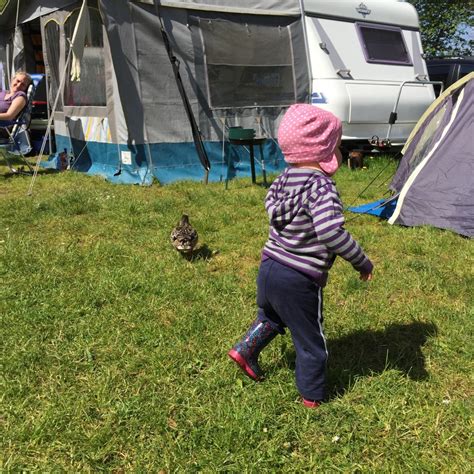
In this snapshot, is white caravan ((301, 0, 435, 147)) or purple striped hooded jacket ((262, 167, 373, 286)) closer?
purple striped hooded jacket ((262, 167, 373, 286))

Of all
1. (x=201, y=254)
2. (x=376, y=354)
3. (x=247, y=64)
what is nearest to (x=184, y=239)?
(x=201, y=254)

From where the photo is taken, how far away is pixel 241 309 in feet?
10.6

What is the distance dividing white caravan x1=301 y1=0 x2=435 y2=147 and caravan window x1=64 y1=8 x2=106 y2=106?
3.16 m

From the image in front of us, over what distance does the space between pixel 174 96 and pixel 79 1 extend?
6.43ft

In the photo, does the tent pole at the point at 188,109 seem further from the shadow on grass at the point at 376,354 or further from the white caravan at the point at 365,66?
the shadow on grass at the point at 376,354

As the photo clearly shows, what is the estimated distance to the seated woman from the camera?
22.9ft

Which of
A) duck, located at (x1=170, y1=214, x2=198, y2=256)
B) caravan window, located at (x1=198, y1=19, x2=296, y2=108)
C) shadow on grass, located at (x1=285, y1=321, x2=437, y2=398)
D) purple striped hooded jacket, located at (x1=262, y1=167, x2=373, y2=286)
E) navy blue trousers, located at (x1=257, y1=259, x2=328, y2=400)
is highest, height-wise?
caravan window, located at (x1=198, y1=19, x2=296, y2=108)

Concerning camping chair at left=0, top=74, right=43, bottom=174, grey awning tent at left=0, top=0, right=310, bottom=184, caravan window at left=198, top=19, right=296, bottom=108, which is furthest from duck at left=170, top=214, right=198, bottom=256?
camping chair at left=0, top=74, right=43, bottom=174

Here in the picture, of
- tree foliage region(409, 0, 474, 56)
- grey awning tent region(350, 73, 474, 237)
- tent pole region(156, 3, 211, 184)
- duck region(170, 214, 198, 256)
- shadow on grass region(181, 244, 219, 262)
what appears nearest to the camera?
duck region(170, 214, 198, 256)

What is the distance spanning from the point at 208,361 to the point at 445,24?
62.7 ft

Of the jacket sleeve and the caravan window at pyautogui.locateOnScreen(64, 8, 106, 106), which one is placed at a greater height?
the caravan window at pyautogui.locateOnScreen(64, 8, 106, 106)

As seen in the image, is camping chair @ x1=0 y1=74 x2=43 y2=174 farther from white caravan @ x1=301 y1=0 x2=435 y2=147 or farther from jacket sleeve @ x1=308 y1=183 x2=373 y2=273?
jacket sleeve @ x1=308 y1=183 x2=373 y2=273

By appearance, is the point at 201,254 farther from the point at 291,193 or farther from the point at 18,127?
the point at 18,127

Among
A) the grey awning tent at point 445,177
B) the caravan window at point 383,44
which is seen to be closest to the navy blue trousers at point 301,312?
the grey awning tent at point 445,177
